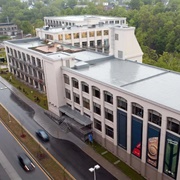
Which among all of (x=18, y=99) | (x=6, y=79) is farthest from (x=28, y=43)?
(x=18, y=99)

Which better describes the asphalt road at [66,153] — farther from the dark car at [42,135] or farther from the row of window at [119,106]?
the row of window at [119,106]

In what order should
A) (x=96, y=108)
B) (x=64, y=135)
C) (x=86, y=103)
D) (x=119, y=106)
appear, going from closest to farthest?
(x=119, y=106) < (x=96, y=108) < (x=86, y=103) < (x=64, y=135)

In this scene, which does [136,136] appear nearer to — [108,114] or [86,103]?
[108,114]

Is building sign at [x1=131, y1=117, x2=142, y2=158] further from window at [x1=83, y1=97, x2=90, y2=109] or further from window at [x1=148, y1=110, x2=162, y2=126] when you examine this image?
window at [x1=83, y1=97, x2=90, y2=109]

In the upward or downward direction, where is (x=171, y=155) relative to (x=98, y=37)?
downward

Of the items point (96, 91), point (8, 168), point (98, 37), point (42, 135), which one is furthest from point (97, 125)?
point (98, 37)

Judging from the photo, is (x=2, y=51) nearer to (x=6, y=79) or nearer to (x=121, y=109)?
(x=6, y=79)
